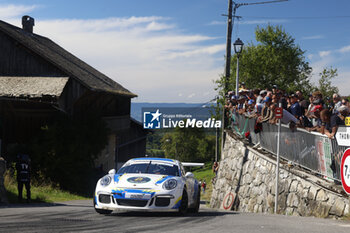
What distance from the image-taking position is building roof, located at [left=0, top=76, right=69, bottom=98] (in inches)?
917

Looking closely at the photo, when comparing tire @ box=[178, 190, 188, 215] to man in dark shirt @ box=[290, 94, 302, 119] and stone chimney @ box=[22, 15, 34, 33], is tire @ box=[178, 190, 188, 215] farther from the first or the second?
stone chimney @ box=[22, 15, 34, 33]

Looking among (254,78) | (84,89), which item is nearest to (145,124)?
(254,78)

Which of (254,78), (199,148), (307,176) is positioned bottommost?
(199,148)

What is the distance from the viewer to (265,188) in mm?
15180

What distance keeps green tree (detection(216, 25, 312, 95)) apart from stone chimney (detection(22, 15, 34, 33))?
1784cm

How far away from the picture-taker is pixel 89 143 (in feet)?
79.9

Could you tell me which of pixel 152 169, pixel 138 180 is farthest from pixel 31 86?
pixel 138 180

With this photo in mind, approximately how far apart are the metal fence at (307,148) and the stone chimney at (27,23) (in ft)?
76.4

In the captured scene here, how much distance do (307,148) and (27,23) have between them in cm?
Result: 2759

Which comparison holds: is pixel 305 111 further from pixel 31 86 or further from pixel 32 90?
pixel 31 86

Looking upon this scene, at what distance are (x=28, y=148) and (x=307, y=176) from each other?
15307mm

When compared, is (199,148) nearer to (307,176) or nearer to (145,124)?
(145,124)

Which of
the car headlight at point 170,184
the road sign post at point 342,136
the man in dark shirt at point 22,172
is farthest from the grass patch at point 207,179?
the car headlight at point 170,184

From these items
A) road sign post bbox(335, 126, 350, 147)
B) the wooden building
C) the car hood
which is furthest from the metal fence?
the wooden building
